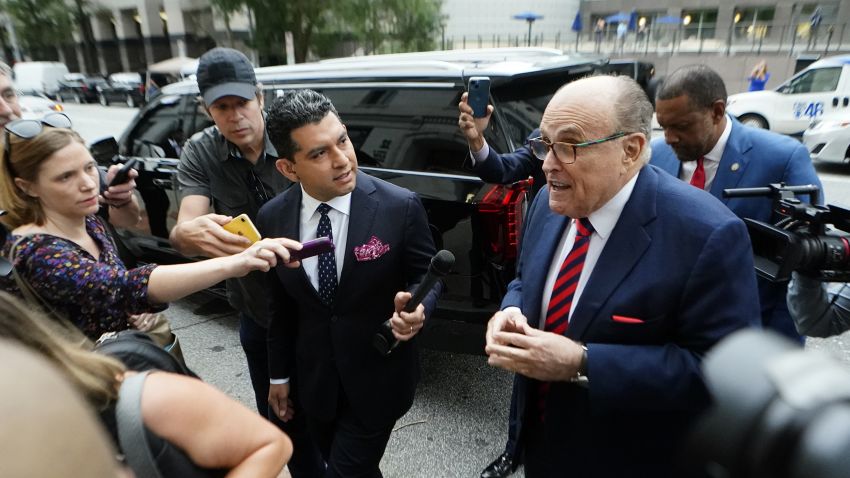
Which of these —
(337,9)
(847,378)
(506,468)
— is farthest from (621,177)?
(337,9)

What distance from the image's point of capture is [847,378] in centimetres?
46

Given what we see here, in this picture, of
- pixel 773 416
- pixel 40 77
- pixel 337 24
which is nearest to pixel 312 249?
pixel 773 416

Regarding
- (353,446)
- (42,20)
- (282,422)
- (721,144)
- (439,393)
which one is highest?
(42,20)

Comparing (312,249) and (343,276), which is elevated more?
(312,249)

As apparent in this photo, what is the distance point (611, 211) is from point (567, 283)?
0.26 meters

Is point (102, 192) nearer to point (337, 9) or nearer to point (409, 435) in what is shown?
point (409, 435)

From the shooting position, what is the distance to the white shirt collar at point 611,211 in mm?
1483

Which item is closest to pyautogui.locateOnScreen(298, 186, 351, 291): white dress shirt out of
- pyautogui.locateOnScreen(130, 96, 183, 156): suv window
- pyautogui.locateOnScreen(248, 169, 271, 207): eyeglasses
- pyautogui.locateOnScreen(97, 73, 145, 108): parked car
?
pyautogui.locateOnScreen(248, 169, 271, 207): eyeglasses

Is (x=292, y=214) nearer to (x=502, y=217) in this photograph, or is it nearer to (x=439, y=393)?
(x=502, y=217)

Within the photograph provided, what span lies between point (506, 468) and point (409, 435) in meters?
0.65

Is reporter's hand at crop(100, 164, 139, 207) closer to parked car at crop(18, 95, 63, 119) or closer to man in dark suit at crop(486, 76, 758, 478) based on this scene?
parked car at crop(18, 95, 63, 119)

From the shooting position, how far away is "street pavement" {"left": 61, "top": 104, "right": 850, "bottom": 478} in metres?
2.80

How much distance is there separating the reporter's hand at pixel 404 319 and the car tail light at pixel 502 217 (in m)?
1.09

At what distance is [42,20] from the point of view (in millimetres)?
37625
